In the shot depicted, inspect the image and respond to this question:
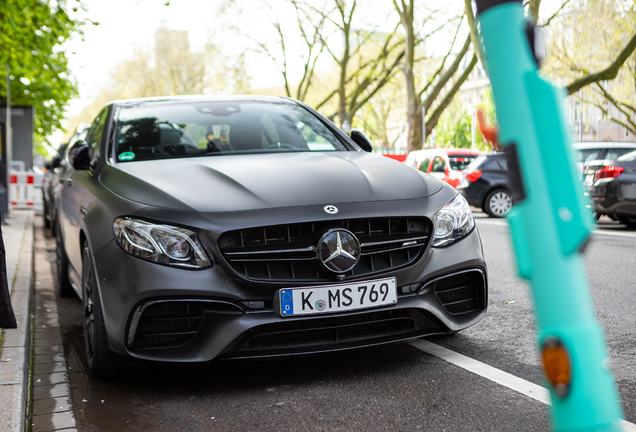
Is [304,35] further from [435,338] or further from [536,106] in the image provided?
[536,106]

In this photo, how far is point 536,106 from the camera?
86 centimetres

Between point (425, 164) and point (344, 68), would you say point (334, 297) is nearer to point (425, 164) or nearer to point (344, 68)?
point (425, 164)

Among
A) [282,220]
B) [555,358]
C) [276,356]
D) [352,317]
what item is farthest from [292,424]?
[555,358]

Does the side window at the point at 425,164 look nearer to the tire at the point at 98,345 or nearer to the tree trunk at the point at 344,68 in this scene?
the tree trunk at the point at 344,68

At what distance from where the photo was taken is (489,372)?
363cm

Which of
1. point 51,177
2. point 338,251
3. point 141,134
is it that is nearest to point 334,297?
point 338,251

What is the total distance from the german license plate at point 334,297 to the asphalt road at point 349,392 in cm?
43

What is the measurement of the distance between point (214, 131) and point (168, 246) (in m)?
1.65

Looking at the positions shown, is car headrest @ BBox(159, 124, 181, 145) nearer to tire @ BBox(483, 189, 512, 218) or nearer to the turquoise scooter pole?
the turquoise scooter pole

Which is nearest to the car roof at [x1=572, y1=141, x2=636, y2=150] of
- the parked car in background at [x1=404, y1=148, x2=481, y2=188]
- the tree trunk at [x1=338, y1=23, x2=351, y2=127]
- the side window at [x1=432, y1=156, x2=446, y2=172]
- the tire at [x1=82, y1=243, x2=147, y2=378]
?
the parked car in background at [x1=404, y1=148, x2=481, y2=188]

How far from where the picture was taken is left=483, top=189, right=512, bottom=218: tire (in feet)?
49.9

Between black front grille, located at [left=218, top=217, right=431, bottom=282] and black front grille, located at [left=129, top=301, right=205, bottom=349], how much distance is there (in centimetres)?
29

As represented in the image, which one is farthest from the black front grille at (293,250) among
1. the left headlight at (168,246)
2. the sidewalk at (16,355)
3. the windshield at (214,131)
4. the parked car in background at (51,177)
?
the parked car in background at (51,177)

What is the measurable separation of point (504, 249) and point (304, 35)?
93.1 ft
